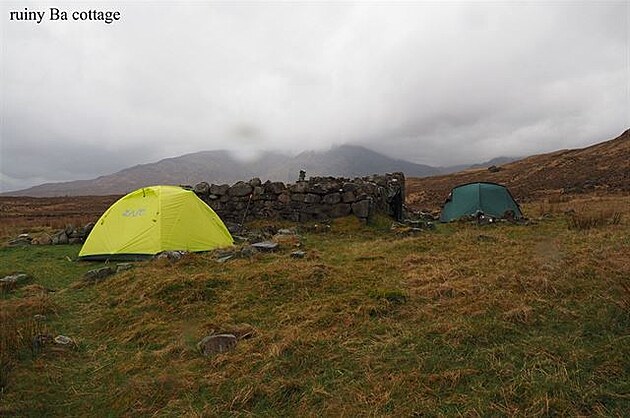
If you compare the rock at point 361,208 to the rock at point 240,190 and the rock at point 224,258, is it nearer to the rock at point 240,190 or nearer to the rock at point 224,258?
the rock at point 240,190

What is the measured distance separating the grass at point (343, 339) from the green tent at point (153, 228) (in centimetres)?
190

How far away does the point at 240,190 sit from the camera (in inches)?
626

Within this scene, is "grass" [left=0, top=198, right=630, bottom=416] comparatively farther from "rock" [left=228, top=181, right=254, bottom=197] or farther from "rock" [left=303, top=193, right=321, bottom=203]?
"rock" [left=228, top=181, right=254, bottom=197]

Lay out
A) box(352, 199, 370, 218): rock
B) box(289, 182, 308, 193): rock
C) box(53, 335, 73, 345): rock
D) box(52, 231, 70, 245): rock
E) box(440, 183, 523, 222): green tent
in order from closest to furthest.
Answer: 1. box(53, 335, 73, 345): rock
2. box(52, 231, 70, 245): rock
3. box(352, 199, 370, 218): rock
4. box(289, 182, 308, 193): rock
5. box(440, 183, 523, 222): green tent

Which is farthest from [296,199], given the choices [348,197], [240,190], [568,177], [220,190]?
[568,177]

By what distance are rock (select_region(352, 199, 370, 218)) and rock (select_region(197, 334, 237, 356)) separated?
1017 centimetres

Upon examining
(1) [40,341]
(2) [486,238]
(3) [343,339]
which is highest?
(2) [486,238]

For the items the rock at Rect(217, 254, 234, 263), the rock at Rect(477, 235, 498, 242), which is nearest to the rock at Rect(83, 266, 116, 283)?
the rock at Rect(217, 254, 234, 263)

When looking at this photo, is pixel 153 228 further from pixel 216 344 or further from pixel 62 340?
pixel 216 344

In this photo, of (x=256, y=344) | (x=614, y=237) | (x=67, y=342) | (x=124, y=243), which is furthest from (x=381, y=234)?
(x=67, y=342)

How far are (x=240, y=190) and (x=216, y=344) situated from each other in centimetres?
1147

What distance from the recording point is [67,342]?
507 centimetres

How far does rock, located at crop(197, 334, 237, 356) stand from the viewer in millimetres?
4754

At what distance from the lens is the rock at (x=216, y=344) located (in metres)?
4.75
